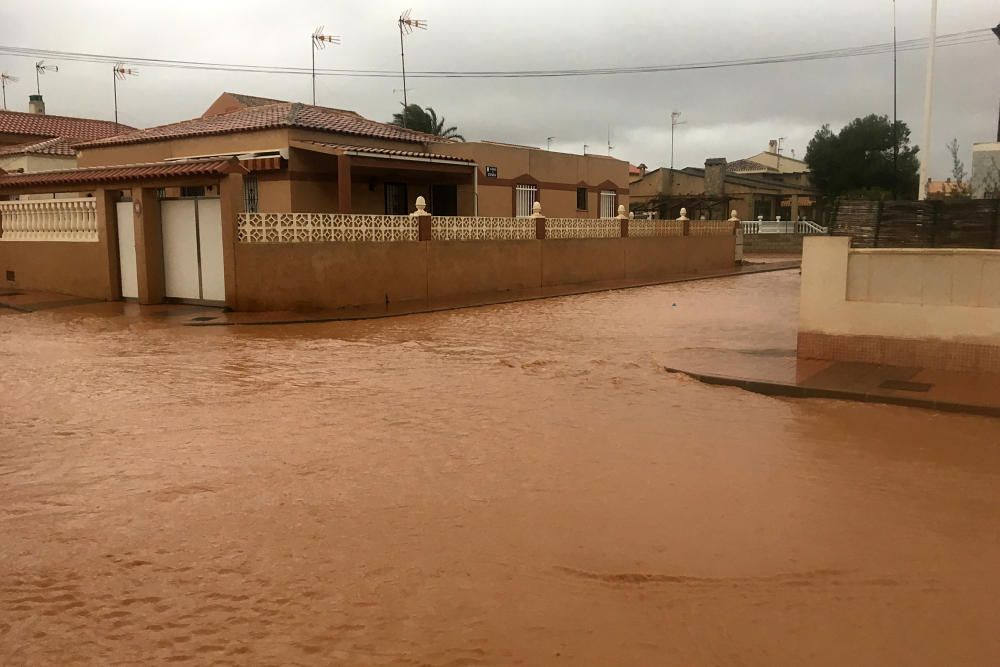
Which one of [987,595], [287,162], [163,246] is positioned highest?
[287,162]

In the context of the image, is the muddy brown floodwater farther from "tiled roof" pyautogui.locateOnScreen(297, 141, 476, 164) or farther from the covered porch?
"tiled roof" pyautogui.locateOnScreen(297, 141, 476, 164)

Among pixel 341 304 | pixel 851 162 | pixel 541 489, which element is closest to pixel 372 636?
pixel 541 489

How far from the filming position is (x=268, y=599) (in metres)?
3.67

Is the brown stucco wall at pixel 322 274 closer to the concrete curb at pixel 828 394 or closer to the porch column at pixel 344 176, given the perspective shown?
the porch column at pixel 344 176

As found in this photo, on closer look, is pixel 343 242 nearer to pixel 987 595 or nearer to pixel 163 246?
pixel 163 246

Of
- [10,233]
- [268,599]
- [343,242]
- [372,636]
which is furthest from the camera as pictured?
[10,233]

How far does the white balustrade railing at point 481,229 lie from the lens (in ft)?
61.0

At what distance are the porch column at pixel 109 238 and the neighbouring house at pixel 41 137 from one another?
1232 centimetres

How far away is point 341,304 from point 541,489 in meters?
11.6

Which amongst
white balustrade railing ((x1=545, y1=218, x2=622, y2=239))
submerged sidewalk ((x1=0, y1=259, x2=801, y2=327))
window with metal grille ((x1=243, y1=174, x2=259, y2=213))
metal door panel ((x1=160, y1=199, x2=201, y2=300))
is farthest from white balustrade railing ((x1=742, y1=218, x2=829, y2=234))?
metal door panel ((x1=160, y1=199, x2=201, y2=300))

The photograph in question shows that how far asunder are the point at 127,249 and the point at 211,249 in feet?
8.13

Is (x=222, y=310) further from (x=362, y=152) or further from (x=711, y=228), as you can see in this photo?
(x=711, y=228)

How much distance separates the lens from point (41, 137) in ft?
110

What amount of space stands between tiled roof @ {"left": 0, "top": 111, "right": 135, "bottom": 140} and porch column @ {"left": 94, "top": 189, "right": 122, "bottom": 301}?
1989cm
